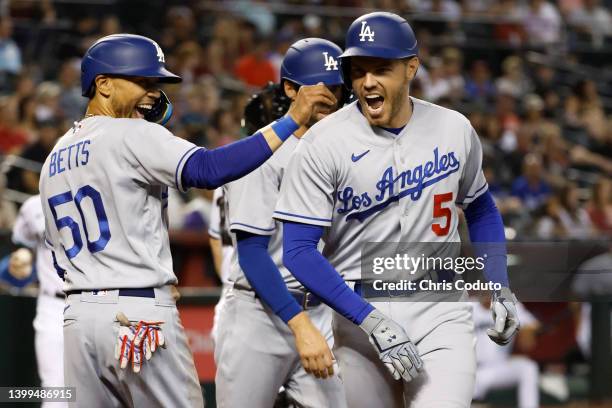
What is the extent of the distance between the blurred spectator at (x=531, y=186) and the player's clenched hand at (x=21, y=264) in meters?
6.91

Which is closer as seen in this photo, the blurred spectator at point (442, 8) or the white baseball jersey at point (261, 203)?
the white baseball jersey at point (261, 203)

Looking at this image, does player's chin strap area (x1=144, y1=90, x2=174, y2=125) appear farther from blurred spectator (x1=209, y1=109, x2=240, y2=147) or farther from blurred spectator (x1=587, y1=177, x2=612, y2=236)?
blurred spectator (x1=587, y1=177, x2=612, y2=236)

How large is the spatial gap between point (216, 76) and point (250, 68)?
50cm

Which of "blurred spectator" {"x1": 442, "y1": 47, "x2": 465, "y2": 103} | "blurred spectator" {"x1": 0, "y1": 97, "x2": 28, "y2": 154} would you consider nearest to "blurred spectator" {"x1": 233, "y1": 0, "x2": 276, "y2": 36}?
"blurred spectator" {"x1": 442, "y1": 47, "x2": 465, "y2": 103}

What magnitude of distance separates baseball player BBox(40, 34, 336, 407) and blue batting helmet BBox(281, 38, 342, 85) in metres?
0.65

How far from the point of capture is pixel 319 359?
3943 mm

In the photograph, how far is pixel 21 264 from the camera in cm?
652

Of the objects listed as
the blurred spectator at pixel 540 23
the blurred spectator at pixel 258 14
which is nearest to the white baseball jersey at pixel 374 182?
the blurred spectator at pixel 258 14

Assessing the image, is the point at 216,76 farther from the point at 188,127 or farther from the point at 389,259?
the point at 389,259

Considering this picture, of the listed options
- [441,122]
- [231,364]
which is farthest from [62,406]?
[441,122]

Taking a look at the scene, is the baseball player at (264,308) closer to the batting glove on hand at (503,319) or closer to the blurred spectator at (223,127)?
the batting glove on hand at (503,319)

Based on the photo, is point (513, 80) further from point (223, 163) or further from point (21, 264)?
point (223, 163)

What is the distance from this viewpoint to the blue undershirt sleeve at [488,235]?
4.36 meters

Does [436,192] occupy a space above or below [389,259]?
above
